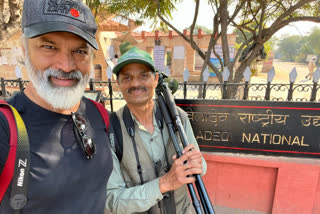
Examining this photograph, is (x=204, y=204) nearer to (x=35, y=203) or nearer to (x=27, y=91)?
(x=35, y=203)

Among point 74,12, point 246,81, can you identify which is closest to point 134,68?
point 74,12

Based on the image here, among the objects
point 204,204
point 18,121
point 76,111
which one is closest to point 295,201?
point 204,204

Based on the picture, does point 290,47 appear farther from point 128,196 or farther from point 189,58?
point 128,196

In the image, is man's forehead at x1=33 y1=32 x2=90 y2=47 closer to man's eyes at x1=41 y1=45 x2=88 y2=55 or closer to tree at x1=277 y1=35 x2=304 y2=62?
man's eyes at x1=41 y1=45 x2=88 y2=55

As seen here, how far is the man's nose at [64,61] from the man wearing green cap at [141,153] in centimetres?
51

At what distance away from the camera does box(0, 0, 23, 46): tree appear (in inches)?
107

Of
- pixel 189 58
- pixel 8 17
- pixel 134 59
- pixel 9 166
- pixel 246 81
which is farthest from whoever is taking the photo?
pixel 189 58

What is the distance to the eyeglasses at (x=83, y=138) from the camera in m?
0.93

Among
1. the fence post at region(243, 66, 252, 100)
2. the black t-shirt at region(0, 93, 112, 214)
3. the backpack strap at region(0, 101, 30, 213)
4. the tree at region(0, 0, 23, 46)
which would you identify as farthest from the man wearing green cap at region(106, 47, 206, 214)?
the tree at region(0, 0, 23, 46)

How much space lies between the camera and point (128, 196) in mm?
1219

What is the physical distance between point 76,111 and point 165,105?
646 millimetres

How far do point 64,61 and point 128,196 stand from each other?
0.88 metres

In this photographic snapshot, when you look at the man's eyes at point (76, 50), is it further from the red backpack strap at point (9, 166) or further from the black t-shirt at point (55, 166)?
the red backpack strap at point (9, 166)

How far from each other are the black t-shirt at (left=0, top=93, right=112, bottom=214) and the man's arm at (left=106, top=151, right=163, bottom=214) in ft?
0.72
